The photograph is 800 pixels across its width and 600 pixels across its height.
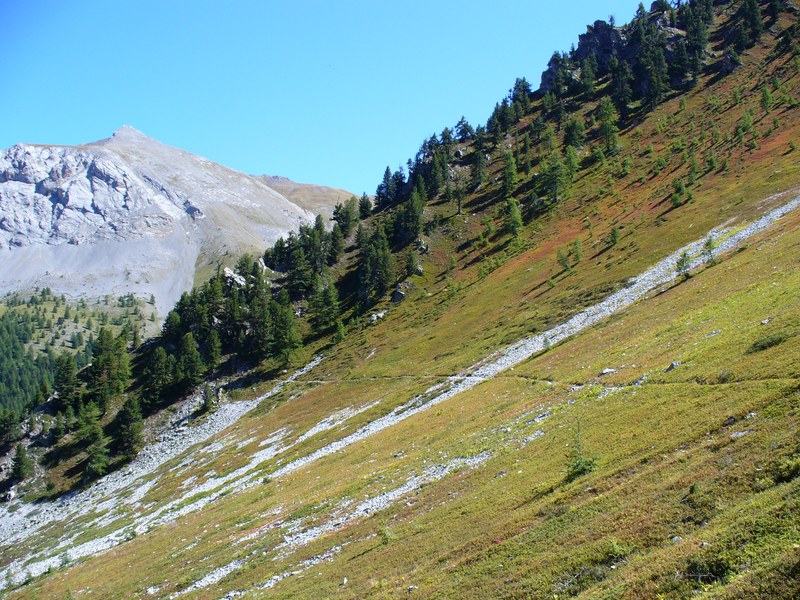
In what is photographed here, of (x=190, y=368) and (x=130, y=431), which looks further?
(x=190, y=368)

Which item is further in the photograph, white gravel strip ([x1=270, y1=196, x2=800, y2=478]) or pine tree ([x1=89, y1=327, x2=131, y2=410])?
pine tree ([x1=89, y1=327, x2=131, y2=410])

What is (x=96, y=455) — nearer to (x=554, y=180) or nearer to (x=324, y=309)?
(x=324, y=309)

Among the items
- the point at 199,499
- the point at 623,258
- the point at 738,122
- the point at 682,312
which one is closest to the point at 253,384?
the point at 199,499

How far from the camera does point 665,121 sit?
158 metres

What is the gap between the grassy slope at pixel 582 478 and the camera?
502 inches

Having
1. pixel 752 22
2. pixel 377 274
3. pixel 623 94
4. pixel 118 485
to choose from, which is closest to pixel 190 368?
pixel 118 485

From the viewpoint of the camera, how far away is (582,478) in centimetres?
2031

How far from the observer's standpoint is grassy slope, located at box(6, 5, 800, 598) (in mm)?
12750

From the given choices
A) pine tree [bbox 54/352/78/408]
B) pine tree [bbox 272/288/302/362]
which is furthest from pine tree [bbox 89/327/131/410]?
pine tree [bbox 272/288/302/362]

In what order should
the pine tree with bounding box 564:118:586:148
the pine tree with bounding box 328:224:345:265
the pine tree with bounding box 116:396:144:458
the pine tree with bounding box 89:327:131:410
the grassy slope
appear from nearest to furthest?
the grassy slope, the pine tree with bounding box 116:396:144:458, the pine tree with bounding box 89:327:131:410, the pine tree with bounding box 328:224:345:265, the pine tree with bounding box 564:118:586:148

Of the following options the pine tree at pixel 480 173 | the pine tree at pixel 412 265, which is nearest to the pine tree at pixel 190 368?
the pine tree at pixel 412 265

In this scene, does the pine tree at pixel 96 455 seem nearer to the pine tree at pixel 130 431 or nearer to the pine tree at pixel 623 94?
the pine tree at pixel 130 431

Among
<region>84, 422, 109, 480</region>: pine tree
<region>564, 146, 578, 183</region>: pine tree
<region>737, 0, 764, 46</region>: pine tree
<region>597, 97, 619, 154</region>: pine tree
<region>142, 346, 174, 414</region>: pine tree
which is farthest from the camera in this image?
<region>737, 0, 764, 46</region>: pine tree

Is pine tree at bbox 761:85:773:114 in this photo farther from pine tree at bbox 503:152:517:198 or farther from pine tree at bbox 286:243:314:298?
pine tree at bbox 286:243:314:298
